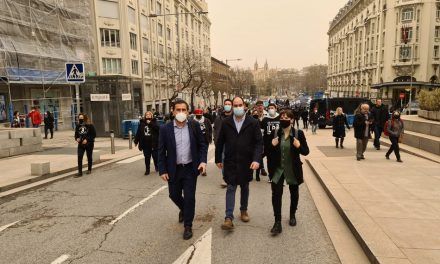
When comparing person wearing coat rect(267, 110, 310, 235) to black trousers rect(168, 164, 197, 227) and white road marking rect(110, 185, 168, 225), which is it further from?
white road marking rect(110, 185, 168, 225)

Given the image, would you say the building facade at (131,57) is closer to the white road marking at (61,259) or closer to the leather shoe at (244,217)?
the leather shoe at (244,217)

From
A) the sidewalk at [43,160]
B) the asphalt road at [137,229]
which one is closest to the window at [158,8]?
the sidewalk at [43,160]

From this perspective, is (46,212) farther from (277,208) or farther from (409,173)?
(409,173)

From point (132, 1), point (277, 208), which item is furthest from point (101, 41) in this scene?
point (277, 208)

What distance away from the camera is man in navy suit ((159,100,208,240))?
493 centimetres

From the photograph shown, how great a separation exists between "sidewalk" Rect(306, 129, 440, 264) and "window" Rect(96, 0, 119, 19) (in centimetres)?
3256

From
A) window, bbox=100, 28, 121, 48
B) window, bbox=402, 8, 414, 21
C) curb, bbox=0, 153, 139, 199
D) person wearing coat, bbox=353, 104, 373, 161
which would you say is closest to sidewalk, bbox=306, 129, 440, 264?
person wearing coat, bbox=353, 104, 373, 161

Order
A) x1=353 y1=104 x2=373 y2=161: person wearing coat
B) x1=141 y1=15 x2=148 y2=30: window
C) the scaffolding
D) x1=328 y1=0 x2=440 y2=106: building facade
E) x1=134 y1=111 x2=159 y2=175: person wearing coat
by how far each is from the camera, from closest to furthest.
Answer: x1=134 y1=111 x2=159 y2=175: person wearing coat
x1=353 y1=104 x2=373 y2=161: person wearing coat
the scaffolding
x1=141 y1=15 x2=148 y2=30: window
x1=328 y1=0 x2=440 y2=106: building facade

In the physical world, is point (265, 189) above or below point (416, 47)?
below

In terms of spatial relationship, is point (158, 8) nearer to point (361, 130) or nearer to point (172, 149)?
point (361, 130)

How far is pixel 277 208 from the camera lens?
16.5 ft

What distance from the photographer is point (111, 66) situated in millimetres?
37562

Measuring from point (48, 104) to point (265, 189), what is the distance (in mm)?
25848

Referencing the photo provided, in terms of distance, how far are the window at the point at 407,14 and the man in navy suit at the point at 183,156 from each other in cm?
5822
